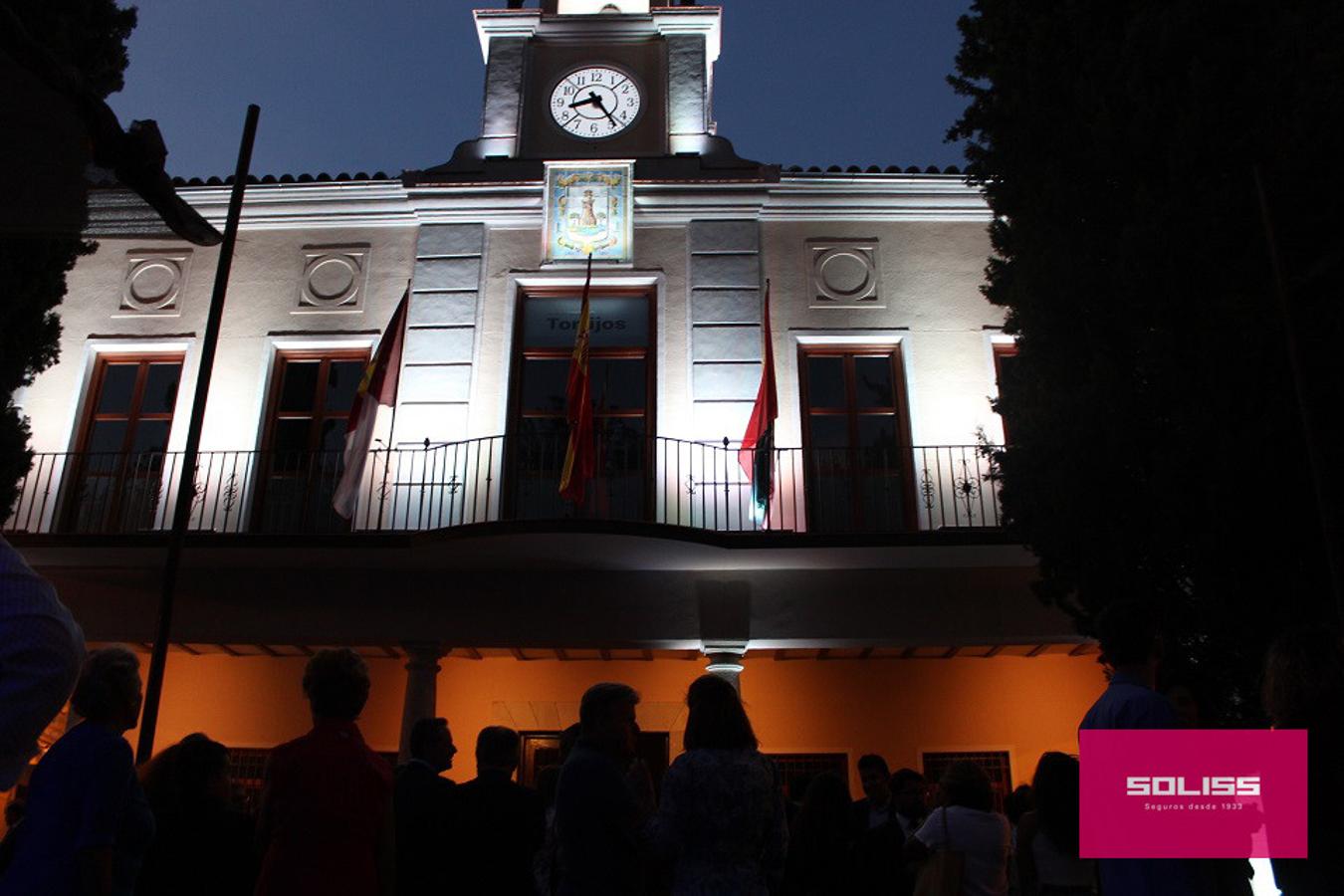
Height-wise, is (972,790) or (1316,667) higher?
(1316,667)

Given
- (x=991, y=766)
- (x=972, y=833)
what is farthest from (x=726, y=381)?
(x=972, y=833)

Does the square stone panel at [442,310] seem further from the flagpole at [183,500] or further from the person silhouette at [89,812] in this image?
the person silhouette at [89,812]

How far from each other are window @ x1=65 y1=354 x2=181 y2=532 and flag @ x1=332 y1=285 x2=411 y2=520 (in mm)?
2040

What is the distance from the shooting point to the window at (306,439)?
34.2 feet

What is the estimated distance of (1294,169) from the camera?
5.71 m

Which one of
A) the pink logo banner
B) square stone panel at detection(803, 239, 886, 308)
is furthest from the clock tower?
the pink logo banner

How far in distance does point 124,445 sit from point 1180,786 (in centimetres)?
1082

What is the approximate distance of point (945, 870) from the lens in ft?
13.9

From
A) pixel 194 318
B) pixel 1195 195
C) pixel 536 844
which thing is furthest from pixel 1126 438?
pixel 194 318

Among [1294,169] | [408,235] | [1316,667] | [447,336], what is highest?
[408,235]

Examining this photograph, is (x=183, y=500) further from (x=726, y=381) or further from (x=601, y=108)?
(x=601, y=108)

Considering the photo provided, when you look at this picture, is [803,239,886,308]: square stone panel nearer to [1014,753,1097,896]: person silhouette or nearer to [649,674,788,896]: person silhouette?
[1014,753,1097,896]: person silhouette

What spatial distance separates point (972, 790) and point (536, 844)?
185cm

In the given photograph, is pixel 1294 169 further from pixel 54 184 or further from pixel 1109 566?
pixel 54 184
